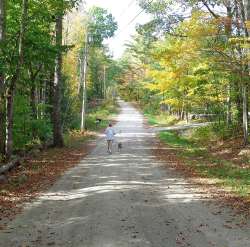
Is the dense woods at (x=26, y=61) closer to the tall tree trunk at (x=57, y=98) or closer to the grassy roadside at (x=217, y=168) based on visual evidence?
the tall tree trunk at (x=57, y=98)

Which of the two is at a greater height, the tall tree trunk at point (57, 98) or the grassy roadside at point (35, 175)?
the tall tree trunk at point (57, 98)

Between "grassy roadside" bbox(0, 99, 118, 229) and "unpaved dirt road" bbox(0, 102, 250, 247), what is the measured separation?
0.43 meters

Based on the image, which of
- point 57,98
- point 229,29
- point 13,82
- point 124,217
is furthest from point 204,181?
point 57,98

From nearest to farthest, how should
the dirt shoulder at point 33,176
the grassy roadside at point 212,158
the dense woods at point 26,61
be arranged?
the dirt shoulder at point 33,176
the grassy roadside at point 212,158
the dense woods at point 26,61

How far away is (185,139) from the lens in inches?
1294

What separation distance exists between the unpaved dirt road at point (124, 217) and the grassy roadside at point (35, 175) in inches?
16.7

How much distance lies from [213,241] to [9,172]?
1091 cm

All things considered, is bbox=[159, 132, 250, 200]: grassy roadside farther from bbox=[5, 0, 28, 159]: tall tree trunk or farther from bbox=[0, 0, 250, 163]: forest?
bbox=[5, 0, 28, 159]: tall tree trunk

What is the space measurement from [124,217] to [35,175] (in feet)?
25.0

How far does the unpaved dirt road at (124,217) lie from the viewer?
851 cm

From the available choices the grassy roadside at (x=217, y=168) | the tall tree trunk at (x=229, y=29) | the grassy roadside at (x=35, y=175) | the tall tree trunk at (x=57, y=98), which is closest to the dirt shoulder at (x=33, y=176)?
the grassy roadside at (x=35, y=175)

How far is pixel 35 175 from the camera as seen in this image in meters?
17.1

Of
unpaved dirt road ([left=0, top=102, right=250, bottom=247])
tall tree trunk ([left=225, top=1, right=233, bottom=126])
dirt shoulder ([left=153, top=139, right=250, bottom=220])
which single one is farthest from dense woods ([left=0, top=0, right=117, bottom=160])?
tall tree trunk ([left=225, top=1, right=233, bottom=126])

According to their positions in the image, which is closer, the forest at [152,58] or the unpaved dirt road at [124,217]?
the unpaved dirt road at [124,217]
